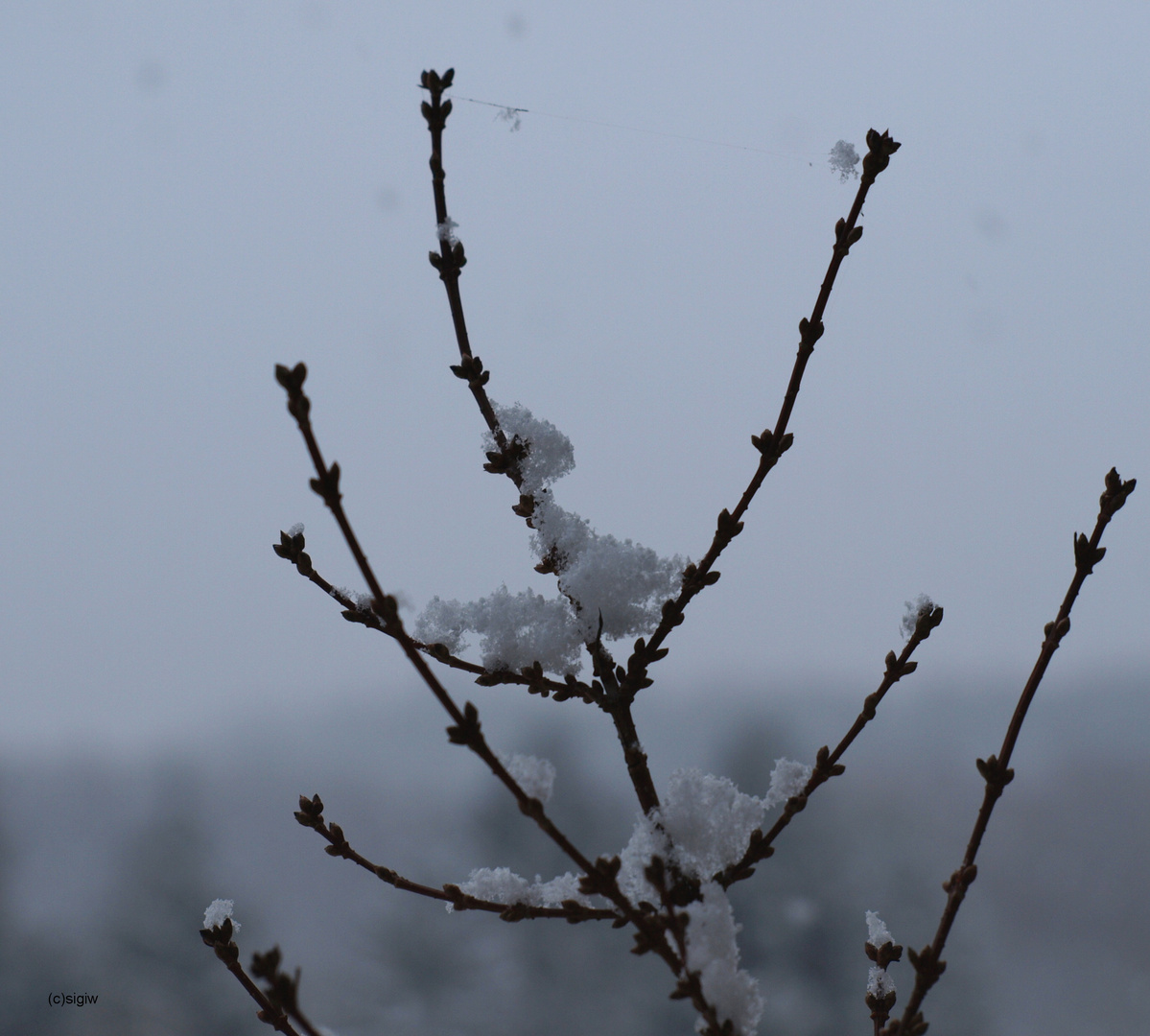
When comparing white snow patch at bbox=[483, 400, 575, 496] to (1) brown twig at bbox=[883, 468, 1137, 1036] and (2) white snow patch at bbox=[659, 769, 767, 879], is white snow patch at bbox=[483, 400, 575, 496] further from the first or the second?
(1) brown twig at bbox=[883, 468, 1137, 1036]

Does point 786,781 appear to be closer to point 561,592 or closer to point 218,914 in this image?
point 561,592

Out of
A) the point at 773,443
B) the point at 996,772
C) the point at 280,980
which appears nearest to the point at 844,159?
the point at 773,443

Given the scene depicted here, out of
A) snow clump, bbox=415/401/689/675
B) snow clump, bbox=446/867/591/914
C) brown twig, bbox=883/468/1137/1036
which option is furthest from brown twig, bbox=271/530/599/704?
brown twig, bbox=883/468/1137/1036

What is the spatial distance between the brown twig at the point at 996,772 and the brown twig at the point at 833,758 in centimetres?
33

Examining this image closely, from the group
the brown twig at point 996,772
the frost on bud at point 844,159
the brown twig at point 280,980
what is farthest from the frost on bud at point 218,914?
the frost on bud at point 844,159

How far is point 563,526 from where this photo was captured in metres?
1.92

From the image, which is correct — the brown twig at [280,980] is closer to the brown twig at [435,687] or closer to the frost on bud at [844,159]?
the brown twig at [435,687]

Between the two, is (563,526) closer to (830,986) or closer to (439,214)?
(439,214)

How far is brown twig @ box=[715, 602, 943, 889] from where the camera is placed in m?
1.70

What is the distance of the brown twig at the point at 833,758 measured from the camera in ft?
5.57

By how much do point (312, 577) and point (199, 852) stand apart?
2054cm

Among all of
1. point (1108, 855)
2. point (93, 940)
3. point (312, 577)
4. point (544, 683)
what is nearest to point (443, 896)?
point (544, 683)

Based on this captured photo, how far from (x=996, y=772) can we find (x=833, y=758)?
0.44 m

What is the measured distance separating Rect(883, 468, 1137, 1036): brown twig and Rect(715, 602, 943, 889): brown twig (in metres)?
0.33
